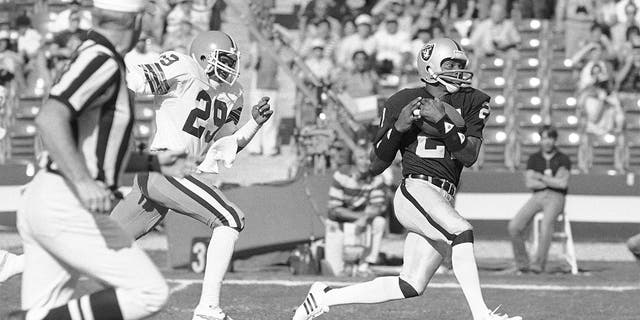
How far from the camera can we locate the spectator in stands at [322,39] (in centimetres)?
1739

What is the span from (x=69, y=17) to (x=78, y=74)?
1245 cm

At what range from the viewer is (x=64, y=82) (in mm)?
5461

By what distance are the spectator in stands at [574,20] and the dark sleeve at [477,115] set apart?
11187 millimetres

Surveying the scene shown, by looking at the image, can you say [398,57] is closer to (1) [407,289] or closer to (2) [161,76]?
(2) [161,76]

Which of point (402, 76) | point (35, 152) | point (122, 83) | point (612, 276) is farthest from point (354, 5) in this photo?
point (122, 83)

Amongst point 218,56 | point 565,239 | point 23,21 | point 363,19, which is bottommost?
point 565,239

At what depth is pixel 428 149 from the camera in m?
7.68

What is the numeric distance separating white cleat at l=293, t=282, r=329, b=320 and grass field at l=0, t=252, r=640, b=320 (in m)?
1.13

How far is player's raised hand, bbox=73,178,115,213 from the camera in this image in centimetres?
532

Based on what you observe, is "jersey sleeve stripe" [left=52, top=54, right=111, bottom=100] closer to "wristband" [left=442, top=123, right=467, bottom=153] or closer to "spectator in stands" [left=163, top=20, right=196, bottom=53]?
"wristband" [left=442, top=123, right=467, bottom=153]

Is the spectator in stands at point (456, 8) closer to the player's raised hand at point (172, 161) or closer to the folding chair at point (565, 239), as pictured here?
the folding chair at point (565, 239)

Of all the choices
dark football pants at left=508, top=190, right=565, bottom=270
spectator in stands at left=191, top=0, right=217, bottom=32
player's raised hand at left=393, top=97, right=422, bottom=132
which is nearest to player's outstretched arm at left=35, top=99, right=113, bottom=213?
player's raised hand at left=393, top=97, right=422, bottom=132

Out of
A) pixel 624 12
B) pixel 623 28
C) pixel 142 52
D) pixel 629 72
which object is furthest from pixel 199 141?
pixel 624 12

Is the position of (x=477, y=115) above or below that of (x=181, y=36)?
above
